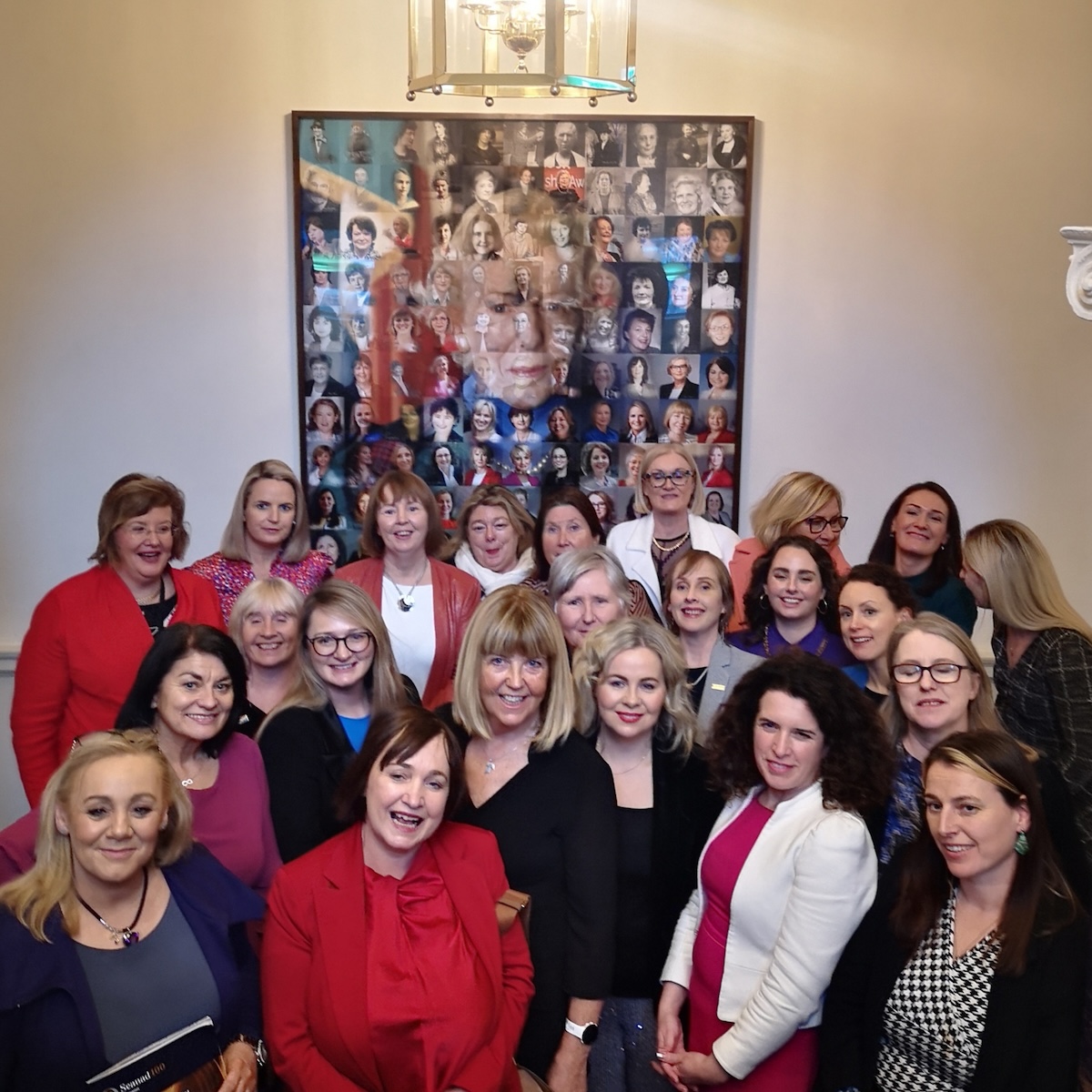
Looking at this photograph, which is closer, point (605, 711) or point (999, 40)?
point (605, 711)

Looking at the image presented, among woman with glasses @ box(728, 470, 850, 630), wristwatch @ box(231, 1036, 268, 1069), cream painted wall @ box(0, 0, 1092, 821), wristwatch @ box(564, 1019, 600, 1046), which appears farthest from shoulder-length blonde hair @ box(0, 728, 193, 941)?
cream painted wall @ box(0, 0, 1092, 821)

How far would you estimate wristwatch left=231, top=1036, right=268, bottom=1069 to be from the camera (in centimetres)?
266

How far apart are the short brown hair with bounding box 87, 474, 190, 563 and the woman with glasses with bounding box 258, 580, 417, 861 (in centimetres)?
84

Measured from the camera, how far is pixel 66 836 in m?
2.52

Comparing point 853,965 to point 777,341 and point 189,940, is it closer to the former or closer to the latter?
point 189,940

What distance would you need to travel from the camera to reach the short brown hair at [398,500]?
413 cm

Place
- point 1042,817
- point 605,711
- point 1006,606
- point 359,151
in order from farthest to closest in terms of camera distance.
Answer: point 359,151
point 1006,606
point 605,711
point 1042,817

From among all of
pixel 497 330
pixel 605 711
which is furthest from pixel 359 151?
pixel 605 711

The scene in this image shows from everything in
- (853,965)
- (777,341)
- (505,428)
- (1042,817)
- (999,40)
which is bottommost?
(853,965)

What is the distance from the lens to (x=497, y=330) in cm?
546

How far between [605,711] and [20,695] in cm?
190

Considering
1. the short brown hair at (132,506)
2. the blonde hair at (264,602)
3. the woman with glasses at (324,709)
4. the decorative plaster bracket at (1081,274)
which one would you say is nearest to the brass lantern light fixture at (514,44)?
the decorative plaster bracket at (1081,274)

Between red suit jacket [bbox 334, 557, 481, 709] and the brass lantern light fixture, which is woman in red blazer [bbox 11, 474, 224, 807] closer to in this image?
red suit jacket [bbox 334, 557, 481, 709]

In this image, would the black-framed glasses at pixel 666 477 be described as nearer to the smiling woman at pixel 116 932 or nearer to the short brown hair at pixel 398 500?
the short brown hair at pixel 398 500
